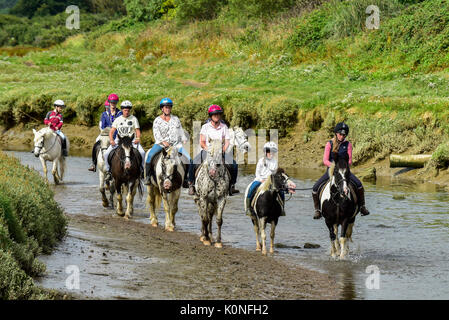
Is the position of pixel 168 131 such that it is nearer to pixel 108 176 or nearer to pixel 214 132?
pixel 214 132

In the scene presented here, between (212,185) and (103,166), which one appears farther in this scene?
(103,166)

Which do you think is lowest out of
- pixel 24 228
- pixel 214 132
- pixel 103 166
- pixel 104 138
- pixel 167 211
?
pixel 167 211

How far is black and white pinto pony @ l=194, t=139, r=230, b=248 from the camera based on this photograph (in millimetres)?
15570

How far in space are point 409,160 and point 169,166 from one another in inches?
412

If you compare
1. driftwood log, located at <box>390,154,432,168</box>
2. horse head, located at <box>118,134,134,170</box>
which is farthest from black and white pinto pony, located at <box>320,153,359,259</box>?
driftwood log, located at <box>390,154,432,168</box>

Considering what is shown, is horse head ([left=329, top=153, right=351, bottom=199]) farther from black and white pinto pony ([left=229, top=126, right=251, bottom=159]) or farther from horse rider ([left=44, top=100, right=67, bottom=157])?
horse rider ([left=44, top=100, right=67, bottom=157])

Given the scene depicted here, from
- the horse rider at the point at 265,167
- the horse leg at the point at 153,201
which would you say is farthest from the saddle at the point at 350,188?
the horse leg at the point at 153,201

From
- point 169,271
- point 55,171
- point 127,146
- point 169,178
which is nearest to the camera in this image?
point 169,271

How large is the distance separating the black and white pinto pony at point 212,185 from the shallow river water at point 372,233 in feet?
2.87

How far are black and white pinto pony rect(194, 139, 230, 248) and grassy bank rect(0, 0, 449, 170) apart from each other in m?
10.2

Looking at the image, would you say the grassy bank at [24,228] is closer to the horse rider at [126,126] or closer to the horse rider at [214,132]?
the horse rider at [126,126]

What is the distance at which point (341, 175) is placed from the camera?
1447cm

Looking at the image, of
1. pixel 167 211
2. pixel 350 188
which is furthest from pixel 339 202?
pixel 167 211

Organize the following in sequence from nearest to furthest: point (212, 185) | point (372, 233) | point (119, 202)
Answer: point (212, 185) → point (372, 233) → point (119, 202)
